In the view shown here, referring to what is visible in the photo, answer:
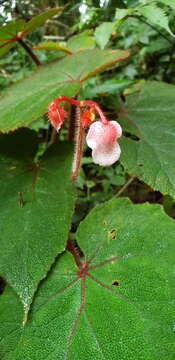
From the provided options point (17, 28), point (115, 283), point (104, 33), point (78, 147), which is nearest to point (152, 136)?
point (78, 147)

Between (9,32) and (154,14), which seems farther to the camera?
(9,32)

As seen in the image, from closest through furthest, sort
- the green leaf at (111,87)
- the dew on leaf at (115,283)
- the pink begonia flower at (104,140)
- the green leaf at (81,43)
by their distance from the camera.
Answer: the pink begonia flower at (104,140) < the dew on leaf at (115,283) < the green leaf at (111,87) < the green leaf at (81,43)

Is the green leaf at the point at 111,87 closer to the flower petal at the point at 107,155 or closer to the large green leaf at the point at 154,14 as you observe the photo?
the large green leaf at the point at 154,14

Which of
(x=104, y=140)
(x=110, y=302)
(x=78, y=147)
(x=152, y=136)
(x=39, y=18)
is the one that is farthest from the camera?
(x=39, y=18)

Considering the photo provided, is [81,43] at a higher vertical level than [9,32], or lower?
lower

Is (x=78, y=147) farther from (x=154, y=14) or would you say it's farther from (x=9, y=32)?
(x=9, y=32)

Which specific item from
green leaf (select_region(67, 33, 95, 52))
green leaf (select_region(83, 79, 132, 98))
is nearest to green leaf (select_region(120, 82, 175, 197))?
green leaf (select_region(83, 79, 132, 98))

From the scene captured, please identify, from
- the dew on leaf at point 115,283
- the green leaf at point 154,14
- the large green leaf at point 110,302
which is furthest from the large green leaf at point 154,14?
the dew on leaf at point 115,283
